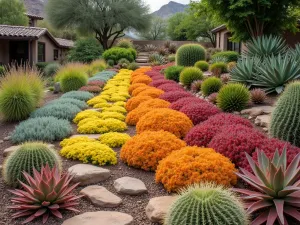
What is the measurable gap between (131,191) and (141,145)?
1.09 meters

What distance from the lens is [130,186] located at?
4.62 m

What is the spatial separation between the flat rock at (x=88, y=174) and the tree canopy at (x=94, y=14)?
29339 millimetres

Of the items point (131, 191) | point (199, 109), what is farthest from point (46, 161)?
point (199, 109)

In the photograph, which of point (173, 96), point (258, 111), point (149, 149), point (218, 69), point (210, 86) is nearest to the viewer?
point (149, 149)

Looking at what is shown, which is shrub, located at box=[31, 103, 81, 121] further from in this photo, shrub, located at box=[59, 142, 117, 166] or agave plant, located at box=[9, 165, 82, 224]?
agave plant, located at box=[9, 165, 82, 224]

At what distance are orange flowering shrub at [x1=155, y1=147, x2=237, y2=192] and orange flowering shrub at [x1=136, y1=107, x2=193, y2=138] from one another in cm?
189

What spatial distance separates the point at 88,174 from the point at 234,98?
4.43 m

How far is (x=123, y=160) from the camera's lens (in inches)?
224

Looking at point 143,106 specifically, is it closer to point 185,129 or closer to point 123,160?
point 185,129

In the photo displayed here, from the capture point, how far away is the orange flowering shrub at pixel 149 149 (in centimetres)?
530

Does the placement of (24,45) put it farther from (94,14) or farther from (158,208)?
(158,208)

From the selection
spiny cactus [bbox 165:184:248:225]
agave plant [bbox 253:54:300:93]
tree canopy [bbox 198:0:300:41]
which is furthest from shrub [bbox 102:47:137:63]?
spiny cactus [bbox 165:184:248:225]

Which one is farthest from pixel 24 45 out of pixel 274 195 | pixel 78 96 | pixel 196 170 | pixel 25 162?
pixel 274 195

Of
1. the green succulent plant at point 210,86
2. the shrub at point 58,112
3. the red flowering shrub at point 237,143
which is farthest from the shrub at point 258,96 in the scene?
the shrub at point 58,112
